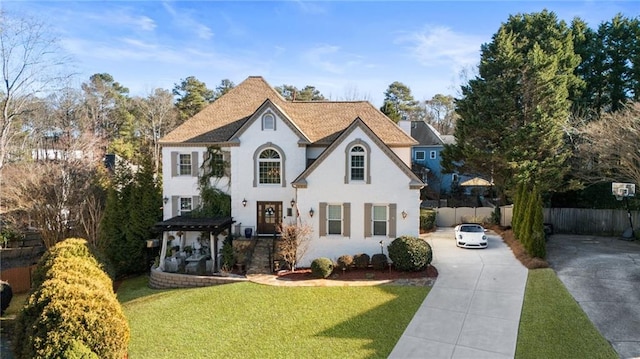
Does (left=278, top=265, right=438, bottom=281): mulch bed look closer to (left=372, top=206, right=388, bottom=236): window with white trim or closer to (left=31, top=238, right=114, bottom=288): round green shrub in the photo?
(left=372, top=206, right=388, bottom=236): window with white trim

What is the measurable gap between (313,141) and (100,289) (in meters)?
13.7

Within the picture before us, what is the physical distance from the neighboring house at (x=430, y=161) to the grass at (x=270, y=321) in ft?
87.1

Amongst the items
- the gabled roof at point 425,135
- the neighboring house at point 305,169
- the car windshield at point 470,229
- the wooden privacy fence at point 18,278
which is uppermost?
the gabled roof at point 425,135

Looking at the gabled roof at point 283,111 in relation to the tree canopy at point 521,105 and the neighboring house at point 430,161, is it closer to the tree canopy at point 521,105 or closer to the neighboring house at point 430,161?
the tree canopy at point 521,105

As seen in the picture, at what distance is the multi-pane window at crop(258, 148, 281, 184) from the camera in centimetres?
2159

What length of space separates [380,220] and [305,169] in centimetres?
520

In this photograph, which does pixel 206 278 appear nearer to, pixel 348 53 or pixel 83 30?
pixel 83 30

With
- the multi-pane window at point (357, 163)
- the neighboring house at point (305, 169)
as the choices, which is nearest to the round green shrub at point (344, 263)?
the neighboring house at point (305, 169)

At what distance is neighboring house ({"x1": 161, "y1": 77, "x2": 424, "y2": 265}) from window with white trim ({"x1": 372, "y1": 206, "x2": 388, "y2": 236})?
50 millimetres

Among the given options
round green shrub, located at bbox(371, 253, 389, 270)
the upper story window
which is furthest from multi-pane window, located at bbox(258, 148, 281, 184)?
round green shrub, located at bbox(371, 253, 389, 270)

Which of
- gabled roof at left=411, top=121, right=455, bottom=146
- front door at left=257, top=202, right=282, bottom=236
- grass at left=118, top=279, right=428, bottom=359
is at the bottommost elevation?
grass at left=118, top=279, right=428, bottom=359

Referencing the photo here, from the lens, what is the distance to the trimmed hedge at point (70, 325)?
9.34 meters

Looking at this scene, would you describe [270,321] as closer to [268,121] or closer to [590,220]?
[268,121]

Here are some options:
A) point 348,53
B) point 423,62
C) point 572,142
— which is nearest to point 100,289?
point 348,53
